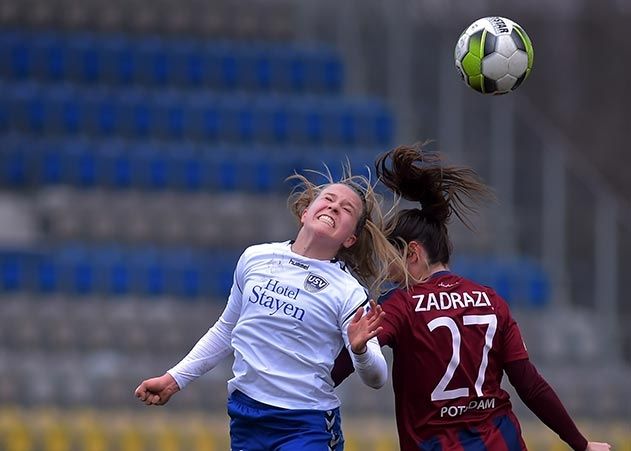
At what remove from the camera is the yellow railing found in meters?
9.92

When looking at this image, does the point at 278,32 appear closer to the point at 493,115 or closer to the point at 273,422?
the point at 493,115

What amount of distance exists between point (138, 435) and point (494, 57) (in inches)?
195

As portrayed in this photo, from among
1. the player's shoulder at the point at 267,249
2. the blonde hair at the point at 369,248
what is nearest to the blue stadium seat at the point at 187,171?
the blonde hair at the point at 369,248

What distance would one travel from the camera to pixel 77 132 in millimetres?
13477

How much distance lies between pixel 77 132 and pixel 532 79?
562 centimetres

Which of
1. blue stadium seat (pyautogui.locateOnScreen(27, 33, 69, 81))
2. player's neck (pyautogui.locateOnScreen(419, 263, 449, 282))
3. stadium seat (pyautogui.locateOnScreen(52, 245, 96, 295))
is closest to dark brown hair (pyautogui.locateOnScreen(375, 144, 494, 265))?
player's neck (pyautogui.locateOnScreen(419, 263, 449, 282))

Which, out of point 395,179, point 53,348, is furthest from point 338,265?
point 53,348

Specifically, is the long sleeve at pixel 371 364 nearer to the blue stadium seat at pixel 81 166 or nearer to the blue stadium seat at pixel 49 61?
the blue stadium seat at pixel 81 166

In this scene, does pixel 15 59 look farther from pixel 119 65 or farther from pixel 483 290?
pixel 483 290

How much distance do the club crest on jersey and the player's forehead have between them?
355 mm

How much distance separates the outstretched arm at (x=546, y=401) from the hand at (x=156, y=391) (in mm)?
1366

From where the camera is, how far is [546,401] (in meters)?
5.21

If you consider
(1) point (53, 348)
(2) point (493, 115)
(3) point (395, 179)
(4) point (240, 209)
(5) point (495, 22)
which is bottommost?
(1) point (53, 348)

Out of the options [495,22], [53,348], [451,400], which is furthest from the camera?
[53,348]
